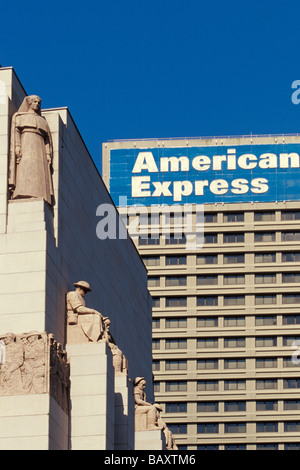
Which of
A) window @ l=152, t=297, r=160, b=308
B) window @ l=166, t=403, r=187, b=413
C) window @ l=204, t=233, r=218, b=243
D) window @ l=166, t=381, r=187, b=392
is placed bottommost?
window @ l=166, t=403, r=187, b=413

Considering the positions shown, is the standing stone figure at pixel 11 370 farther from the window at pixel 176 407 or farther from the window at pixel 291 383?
the window at pixel 291 383

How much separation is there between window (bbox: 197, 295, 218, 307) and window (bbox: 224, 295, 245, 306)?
0.90m

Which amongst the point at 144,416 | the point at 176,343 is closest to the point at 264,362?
the point at 176,343

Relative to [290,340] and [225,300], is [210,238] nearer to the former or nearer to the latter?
[225,300]

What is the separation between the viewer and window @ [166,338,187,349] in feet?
399

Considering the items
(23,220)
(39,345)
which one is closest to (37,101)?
(23,220)

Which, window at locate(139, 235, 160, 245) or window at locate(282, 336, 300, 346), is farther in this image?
window at locate(139, 235, 160, 245)

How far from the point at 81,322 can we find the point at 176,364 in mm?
67282

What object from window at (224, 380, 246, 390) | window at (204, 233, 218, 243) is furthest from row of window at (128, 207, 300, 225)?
window at (224, 380, 246, 390)

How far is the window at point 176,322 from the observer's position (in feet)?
400

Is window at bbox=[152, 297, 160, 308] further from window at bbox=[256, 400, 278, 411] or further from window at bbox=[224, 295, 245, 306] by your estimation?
window at bbox=[256, 400, 278, 411]

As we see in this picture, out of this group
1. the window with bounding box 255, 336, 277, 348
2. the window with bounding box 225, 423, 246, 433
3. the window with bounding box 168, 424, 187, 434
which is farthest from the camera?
the window with bounding box 255, 336, 277, 348

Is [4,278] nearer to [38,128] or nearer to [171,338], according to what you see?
[38,128]

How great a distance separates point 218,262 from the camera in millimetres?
123125
